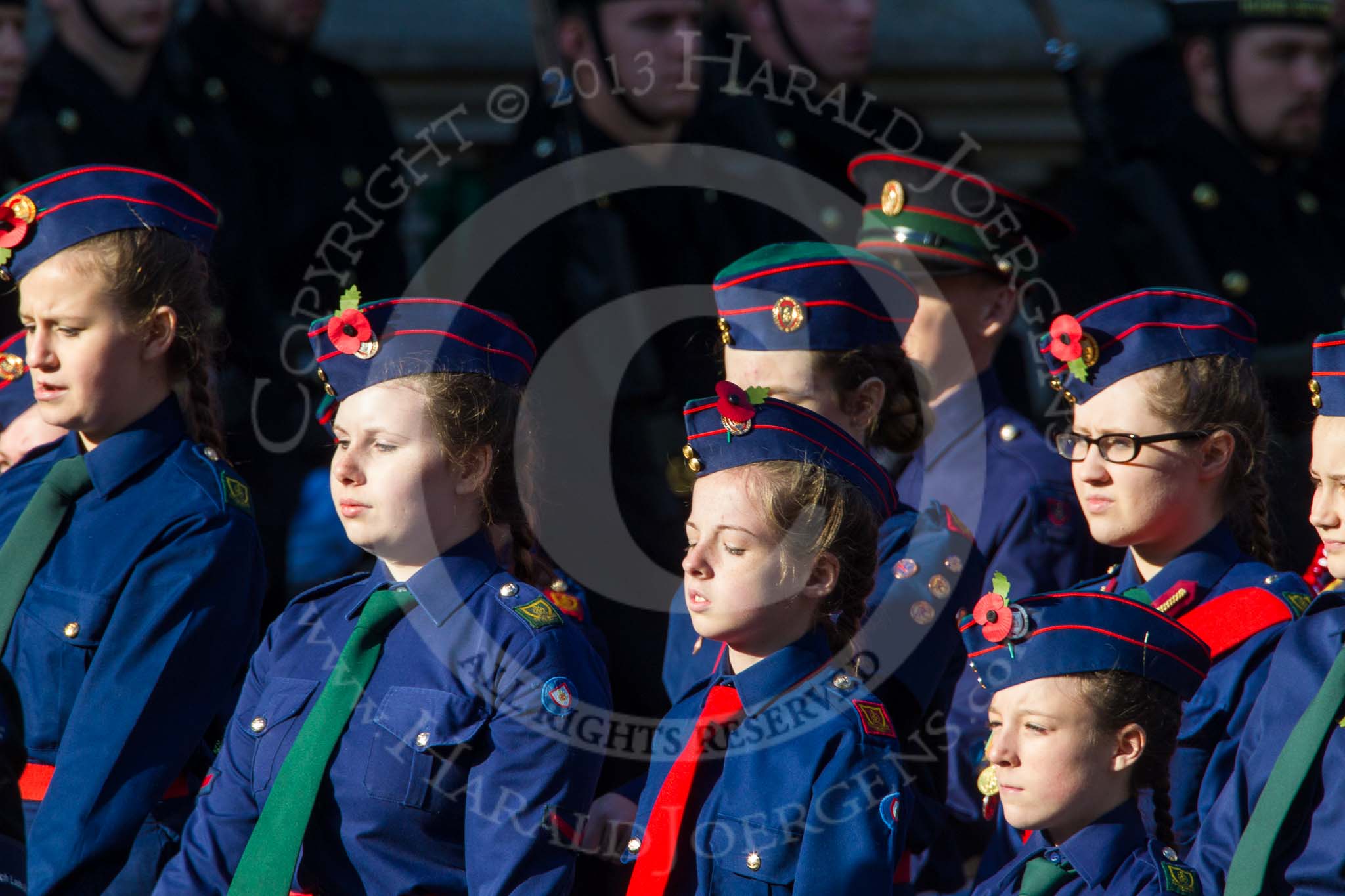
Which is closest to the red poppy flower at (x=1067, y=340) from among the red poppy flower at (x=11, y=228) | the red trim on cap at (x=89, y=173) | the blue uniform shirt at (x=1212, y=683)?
the blue uniform shirt at (x=1212, y=683)

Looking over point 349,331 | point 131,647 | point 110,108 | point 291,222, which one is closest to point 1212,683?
point 349,331

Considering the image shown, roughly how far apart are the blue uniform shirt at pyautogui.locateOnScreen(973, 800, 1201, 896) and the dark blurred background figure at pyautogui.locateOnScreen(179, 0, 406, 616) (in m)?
3.28

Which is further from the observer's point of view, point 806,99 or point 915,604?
point 806,99

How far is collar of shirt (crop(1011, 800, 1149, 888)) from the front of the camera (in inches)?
119

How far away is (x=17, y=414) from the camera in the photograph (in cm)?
436

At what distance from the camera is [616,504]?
213 inches

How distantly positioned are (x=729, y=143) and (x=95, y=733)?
11.1 ft

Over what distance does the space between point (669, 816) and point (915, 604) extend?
78 centimetres

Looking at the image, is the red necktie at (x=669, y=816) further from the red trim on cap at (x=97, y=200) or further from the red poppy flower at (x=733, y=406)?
the red trim on cap at (x=97, y=200)

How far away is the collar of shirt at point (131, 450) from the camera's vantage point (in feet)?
11.7

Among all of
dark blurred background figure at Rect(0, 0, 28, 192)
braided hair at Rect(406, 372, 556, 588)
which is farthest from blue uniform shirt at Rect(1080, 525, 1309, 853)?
dark blurred background figure at Rect(0, 0, 28, 192)

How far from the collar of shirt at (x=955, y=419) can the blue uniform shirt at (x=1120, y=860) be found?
1373mm

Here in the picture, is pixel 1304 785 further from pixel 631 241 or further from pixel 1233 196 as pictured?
pixel 1233 196

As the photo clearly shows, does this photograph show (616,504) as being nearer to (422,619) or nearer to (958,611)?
(958,611)
